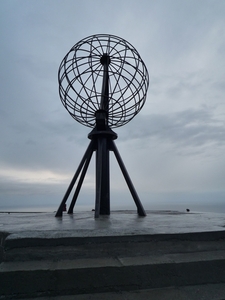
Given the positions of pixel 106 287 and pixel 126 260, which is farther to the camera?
pixel 126 260

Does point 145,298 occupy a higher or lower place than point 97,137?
lower

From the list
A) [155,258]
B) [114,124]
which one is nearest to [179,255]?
[155,258]

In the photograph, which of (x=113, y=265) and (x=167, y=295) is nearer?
(x=167, y=295)

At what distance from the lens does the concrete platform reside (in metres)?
2.32

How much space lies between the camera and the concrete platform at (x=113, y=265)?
232 cm

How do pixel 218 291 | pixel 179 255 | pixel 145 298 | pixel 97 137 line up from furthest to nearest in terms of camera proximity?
pixel 97 137, pixel 179 255, pixel 218 291, pixel 145 298

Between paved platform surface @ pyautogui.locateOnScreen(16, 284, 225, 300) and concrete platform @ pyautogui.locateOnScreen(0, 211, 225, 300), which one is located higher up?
concrete platform @ pyautogui.locateOnScreen(0, 211, 225, 300)

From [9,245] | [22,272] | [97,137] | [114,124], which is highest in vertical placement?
[114,124]

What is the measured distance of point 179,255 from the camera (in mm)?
2834

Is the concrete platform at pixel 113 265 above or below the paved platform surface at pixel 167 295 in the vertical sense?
above

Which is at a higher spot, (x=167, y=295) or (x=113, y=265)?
(x=113, y=265)

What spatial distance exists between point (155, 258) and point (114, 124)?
22.2 ft

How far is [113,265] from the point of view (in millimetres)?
2473

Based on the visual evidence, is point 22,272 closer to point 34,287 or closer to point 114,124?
point 34,287
